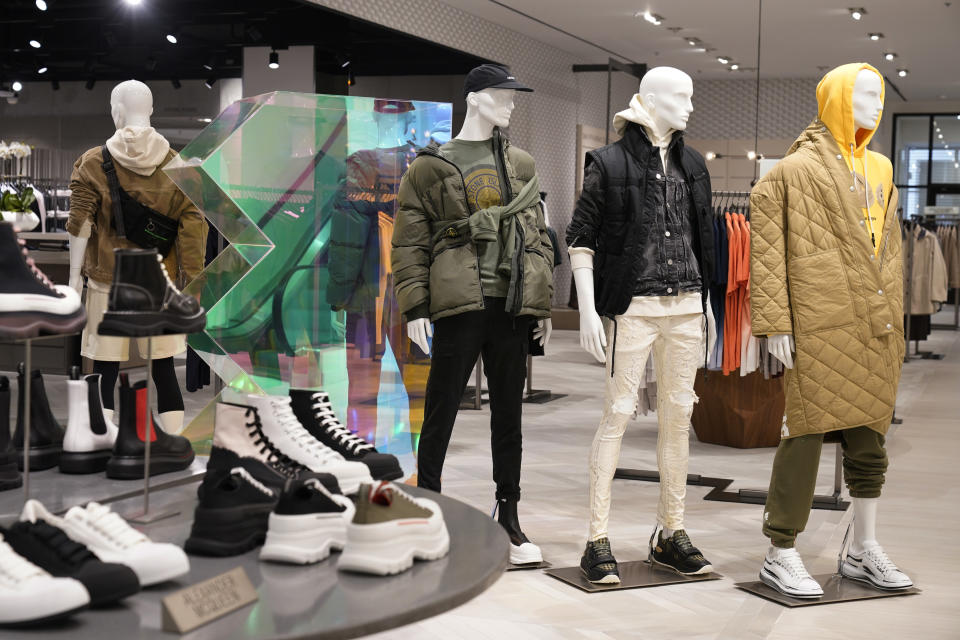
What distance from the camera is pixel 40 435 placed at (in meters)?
1.70

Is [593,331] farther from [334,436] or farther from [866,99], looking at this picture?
[334,436]

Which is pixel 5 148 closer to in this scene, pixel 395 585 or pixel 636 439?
pixel 636 439

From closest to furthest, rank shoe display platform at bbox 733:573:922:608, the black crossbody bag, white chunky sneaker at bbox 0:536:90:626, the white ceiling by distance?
1. white chunky sneaker at bbox 0:536:90:626
2. shoe display platform at bbox 733:573:922:608
3. the black crossbody bag
4. the white ceiling

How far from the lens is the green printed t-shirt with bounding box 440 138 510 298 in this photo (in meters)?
3.02

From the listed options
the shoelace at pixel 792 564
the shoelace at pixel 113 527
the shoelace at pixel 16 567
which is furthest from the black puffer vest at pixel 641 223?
the shoelace at pixel 16 567

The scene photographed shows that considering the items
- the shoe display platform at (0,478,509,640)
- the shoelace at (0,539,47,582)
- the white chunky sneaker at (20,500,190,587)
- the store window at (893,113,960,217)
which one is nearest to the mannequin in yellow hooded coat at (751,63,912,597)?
the shoe display platform at (0,478,509,640)

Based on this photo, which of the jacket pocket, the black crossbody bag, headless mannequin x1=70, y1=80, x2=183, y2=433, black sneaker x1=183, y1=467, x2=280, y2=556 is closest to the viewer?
black sneaker x1=183, y1=467, x2=280, y2=556

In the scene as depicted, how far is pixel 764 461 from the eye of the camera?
5.31m

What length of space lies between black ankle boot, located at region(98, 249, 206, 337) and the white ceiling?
9.34 meters

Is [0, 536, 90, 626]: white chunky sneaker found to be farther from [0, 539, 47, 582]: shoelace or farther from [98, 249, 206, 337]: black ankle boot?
[98, 249, 206, 337]: black ankle boot

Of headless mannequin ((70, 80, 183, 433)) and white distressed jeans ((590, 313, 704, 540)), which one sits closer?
white distressed jeans ((590, 313, 704, 540))

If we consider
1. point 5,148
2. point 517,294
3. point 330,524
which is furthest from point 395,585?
point 5,148

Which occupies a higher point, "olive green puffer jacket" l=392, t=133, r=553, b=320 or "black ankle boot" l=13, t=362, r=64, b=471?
"olive green puffer jacket" l=392, t=133, r=553, b=320

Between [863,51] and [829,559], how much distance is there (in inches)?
417
